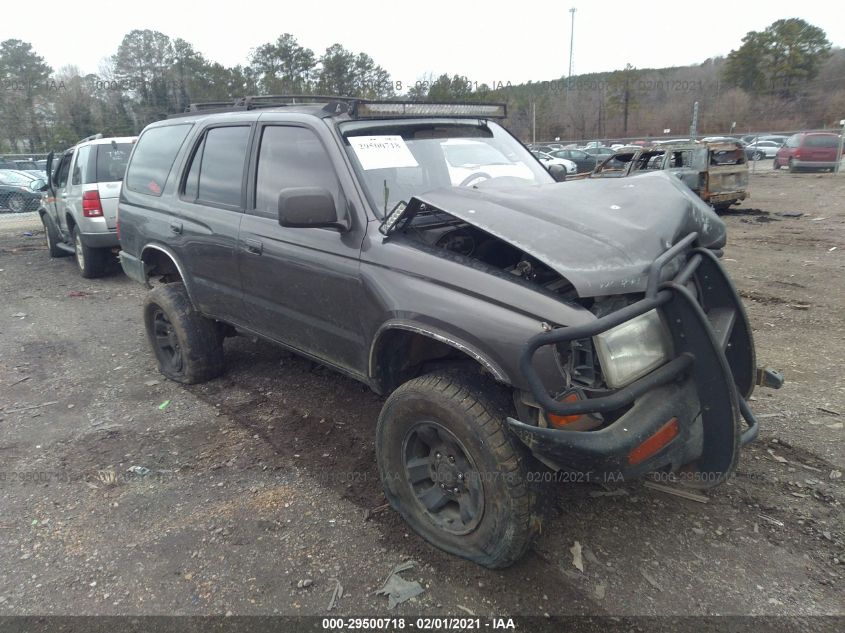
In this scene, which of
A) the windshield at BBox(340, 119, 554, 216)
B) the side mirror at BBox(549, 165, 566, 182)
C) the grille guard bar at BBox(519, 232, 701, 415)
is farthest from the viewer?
the side mirror at BBox(549, 165, 566, 182)

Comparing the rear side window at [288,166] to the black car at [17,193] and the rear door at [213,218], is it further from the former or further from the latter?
the black car at [17,193]

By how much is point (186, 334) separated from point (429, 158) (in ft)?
7.83

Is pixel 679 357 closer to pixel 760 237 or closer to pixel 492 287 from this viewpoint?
pixel 492 287

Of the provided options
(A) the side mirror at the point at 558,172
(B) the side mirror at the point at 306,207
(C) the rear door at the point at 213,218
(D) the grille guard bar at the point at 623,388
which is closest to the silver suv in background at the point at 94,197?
(C) the rear door at the point at 213,218

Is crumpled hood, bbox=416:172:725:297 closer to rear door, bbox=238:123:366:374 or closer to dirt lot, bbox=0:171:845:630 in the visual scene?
rear door, bbox=238:123:366:374

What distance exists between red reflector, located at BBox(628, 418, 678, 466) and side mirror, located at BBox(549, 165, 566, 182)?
7.97 feet

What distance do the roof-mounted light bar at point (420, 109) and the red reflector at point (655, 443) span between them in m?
2.24

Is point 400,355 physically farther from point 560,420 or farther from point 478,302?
point 560,420

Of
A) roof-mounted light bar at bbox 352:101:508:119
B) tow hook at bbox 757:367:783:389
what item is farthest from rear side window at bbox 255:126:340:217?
tow hook at bbox 757:367:783:389

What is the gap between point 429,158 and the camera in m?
3.43

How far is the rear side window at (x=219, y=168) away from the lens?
12.3 ft

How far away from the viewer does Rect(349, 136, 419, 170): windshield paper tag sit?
3154 millimetres

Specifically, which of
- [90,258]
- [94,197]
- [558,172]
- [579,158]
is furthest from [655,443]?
[579,158]

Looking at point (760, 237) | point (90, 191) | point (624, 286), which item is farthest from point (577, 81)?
point (624, 286)
